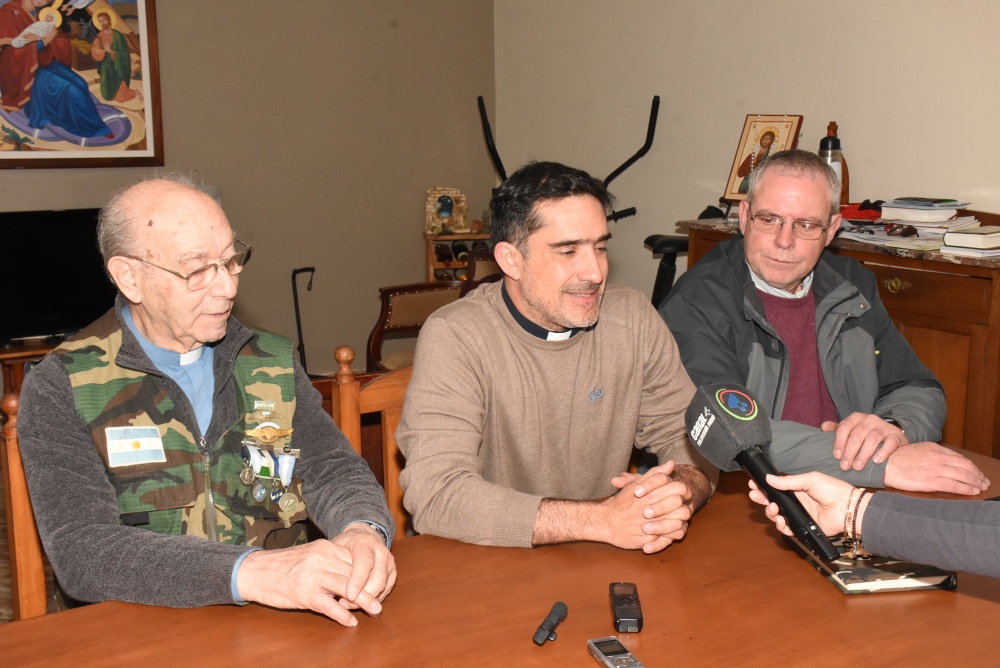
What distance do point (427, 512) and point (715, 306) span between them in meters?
1.00

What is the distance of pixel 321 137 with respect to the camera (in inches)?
223

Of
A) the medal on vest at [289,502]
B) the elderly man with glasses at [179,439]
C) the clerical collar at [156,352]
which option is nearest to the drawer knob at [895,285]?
the elderly man with glasses at [179,439]

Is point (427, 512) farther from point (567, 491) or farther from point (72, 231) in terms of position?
point (72, 231)

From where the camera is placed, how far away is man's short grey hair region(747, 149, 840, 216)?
A: 2.38 meters

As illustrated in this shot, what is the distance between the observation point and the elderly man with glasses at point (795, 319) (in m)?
2.29

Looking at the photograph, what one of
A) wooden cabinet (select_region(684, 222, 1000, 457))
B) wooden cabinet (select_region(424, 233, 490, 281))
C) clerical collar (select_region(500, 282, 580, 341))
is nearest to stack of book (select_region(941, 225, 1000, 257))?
wooden cabinet (select_region(684, 222, 1000, 457))

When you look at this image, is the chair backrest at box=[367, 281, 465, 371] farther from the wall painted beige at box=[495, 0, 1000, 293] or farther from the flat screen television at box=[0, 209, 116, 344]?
the flat screen television at box=[0, 209, 116, 344]

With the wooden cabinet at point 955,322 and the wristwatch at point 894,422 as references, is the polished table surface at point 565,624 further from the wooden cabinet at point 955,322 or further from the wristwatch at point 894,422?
the wooden cabinet at point 955,322

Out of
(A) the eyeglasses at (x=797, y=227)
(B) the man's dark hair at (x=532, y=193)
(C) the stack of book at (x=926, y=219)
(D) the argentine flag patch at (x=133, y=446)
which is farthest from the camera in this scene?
(C) the stack of book at (x=926, y=219)

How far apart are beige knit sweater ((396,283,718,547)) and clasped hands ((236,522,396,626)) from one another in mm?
260

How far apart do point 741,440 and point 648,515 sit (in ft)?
0.69

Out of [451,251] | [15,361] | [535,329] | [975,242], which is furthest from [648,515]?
[451,251]

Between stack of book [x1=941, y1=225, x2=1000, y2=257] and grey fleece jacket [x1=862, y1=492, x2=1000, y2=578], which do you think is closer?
grey fleece jacket [x1=862, y1=492, x2=1000, y2=578]

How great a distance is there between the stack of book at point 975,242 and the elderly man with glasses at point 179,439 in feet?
6.91
